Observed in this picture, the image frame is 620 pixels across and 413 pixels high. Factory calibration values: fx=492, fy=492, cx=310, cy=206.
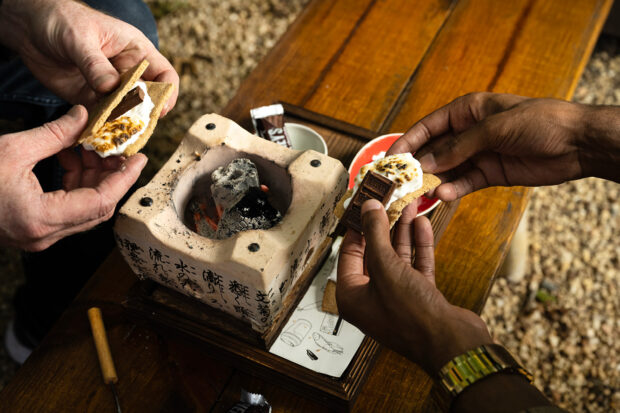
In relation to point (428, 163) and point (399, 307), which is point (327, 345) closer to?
point (399, 307)

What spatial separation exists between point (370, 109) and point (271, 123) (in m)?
0.48

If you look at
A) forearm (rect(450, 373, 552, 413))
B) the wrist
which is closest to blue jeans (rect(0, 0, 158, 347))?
the wrist

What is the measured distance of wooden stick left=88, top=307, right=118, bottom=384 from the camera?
1468 millimetres

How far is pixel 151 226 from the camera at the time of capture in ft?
4.24

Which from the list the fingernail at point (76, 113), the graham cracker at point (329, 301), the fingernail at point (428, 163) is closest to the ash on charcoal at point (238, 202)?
the graham cracker at point (329, 301)

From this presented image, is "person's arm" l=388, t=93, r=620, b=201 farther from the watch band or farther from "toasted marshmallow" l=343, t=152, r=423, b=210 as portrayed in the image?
the watch band

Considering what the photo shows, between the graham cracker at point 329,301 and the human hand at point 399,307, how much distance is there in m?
0.22

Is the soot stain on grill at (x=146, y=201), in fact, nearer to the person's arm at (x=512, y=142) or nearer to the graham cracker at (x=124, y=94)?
the graham cracker at (x=124, y=94)

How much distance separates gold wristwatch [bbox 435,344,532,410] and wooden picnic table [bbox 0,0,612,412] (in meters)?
0.37

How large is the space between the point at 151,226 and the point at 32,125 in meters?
1.18

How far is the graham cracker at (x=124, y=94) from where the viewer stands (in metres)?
1.42

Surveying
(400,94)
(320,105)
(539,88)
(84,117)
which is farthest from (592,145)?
(84,117)

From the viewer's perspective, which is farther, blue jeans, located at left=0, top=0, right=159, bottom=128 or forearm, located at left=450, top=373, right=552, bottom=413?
blue jeans, located at left=0, top=0, right=159, bottom=128

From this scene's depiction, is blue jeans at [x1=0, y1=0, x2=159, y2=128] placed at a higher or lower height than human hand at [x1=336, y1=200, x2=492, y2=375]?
lower
